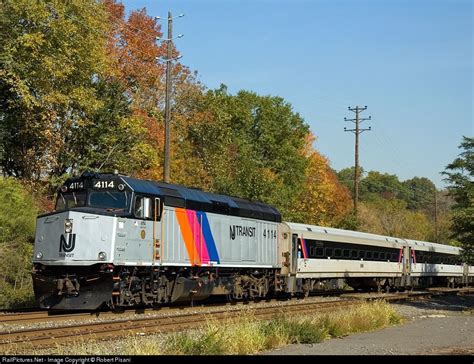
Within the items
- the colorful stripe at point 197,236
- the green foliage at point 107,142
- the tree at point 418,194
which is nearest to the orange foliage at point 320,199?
the green foliage at point 107,142

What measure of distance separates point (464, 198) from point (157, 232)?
45.7 feet

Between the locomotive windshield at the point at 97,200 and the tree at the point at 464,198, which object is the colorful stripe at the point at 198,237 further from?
the tree at the point at 464,198

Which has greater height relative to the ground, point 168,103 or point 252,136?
point 252,136

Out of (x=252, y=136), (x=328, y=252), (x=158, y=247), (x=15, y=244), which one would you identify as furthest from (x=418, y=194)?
(x=158, y=247)

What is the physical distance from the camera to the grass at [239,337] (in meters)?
10.8

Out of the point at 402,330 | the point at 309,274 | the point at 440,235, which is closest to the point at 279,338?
the point at 402,330

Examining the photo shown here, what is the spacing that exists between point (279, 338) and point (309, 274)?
51.5ft

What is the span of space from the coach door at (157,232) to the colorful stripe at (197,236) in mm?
1124

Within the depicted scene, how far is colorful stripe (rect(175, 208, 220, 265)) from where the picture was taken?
20.1 meters

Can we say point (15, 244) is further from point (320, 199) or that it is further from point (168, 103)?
point (320, 199)

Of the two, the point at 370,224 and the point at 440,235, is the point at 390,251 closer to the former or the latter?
the point at 370,224

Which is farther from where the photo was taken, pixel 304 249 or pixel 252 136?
pixel 252 136

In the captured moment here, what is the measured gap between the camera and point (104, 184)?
59.5 feet

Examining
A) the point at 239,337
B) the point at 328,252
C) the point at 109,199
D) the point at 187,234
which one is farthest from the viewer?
the point at 328,252
